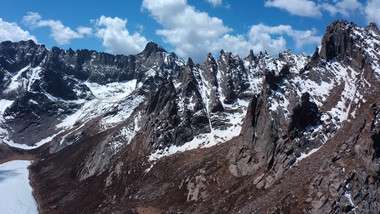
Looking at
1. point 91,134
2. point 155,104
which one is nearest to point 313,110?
point 155,104

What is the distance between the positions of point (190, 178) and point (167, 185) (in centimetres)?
832

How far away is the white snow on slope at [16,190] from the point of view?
11086cm

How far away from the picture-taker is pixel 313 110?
8319 cm

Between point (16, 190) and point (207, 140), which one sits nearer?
point (207, 140)

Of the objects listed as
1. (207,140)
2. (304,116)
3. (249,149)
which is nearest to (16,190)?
(207,140)

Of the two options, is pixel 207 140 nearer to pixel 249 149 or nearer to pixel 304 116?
pixel 249 149

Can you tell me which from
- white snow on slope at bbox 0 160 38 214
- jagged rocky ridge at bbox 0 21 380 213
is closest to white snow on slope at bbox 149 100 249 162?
jagged rocky ridge at bbox 0 21 380 213

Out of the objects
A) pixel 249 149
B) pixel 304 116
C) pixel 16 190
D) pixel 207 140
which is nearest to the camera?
pixel 304 116

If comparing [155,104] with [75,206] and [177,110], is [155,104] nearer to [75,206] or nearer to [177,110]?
[177,110]

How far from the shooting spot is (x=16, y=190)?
131000 mm

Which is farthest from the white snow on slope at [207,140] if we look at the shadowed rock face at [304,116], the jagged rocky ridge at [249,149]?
the shadowed rock face at [304,116]

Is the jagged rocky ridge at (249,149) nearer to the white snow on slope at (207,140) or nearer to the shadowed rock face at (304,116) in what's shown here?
the shadowed rock face at (304,116)

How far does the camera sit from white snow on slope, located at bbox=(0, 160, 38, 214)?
110856 mm

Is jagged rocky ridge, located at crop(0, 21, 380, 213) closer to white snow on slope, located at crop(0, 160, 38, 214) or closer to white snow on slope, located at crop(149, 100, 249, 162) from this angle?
white snow on slope, located at crop(149, 100, 249, 162)
